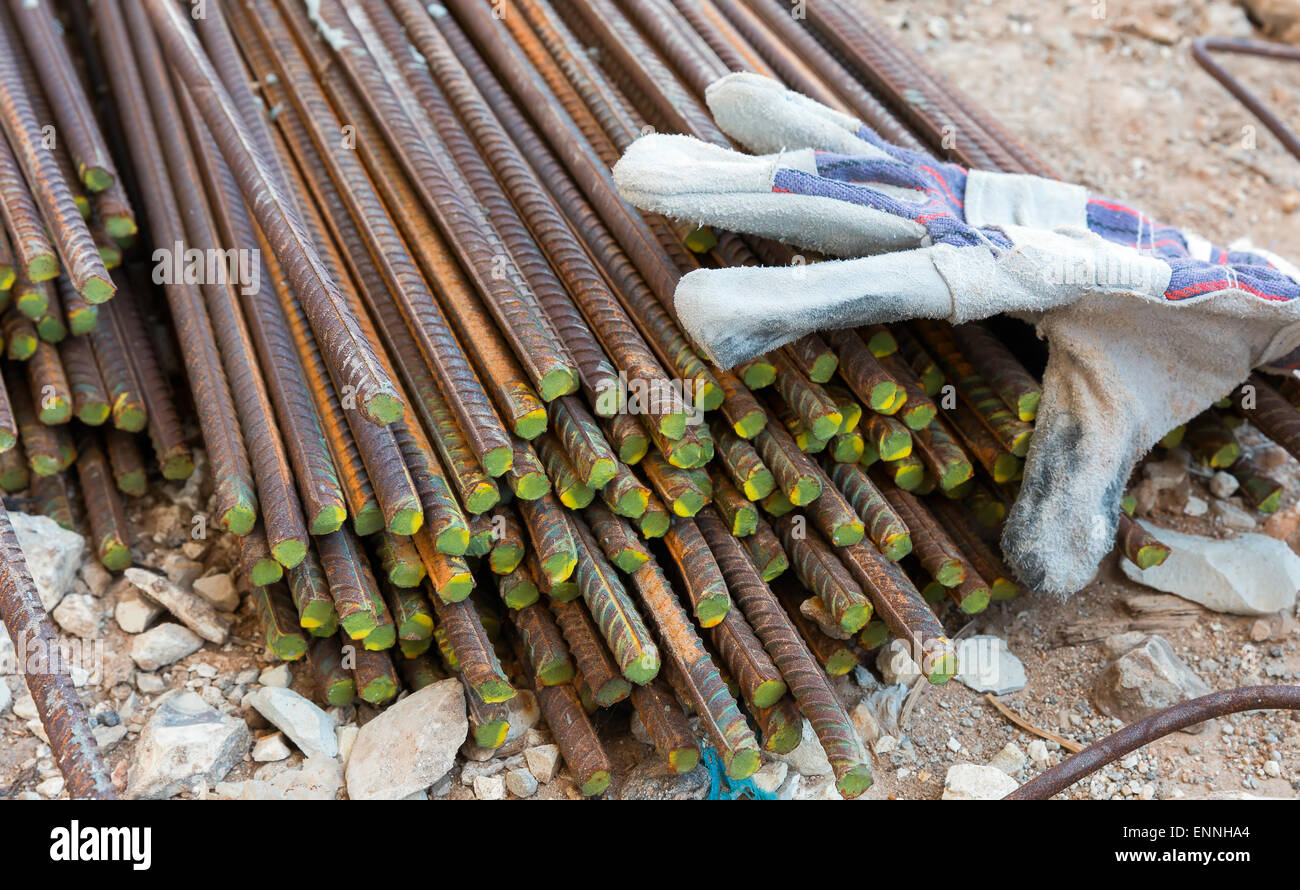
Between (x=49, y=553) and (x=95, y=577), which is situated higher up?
(x=49, y=553)

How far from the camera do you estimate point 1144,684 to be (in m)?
2.88

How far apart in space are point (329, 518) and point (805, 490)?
114 centimetres

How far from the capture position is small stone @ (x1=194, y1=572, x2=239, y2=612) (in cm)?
297

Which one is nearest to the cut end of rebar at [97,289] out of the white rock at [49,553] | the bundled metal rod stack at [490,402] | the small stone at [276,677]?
the bundled metal rod stack at [490,402]

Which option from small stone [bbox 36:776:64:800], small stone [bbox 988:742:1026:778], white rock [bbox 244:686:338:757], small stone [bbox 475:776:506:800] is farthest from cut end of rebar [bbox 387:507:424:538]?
small stone [bbox 988:742:1026:778]

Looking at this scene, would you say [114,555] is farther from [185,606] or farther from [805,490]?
[805,490]

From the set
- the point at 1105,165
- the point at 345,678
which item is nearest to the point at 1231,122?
the point at 1105,165

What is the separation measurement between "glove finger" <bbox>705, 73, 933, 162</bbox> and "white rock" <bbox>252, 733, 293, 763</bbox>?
6.60 ft

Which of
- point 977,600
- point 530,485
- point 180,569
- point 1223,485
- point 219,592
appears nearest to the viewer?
point 530,485

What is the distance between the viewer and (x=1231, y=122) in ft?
17.0

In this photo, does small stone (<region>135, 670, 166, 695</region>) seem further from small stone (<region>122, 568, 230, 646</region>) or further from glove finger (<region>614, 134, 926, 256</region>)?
glove finger (<region>614, 134, 926, 256</region>)

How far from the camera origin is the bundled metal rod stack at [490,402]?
2.63 meters

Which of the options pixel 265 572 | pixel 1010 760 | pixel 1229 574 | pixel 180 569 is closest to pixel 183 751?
pixel 265 572

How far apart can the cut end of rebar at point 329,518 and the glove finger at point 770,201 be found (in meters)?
1.05
